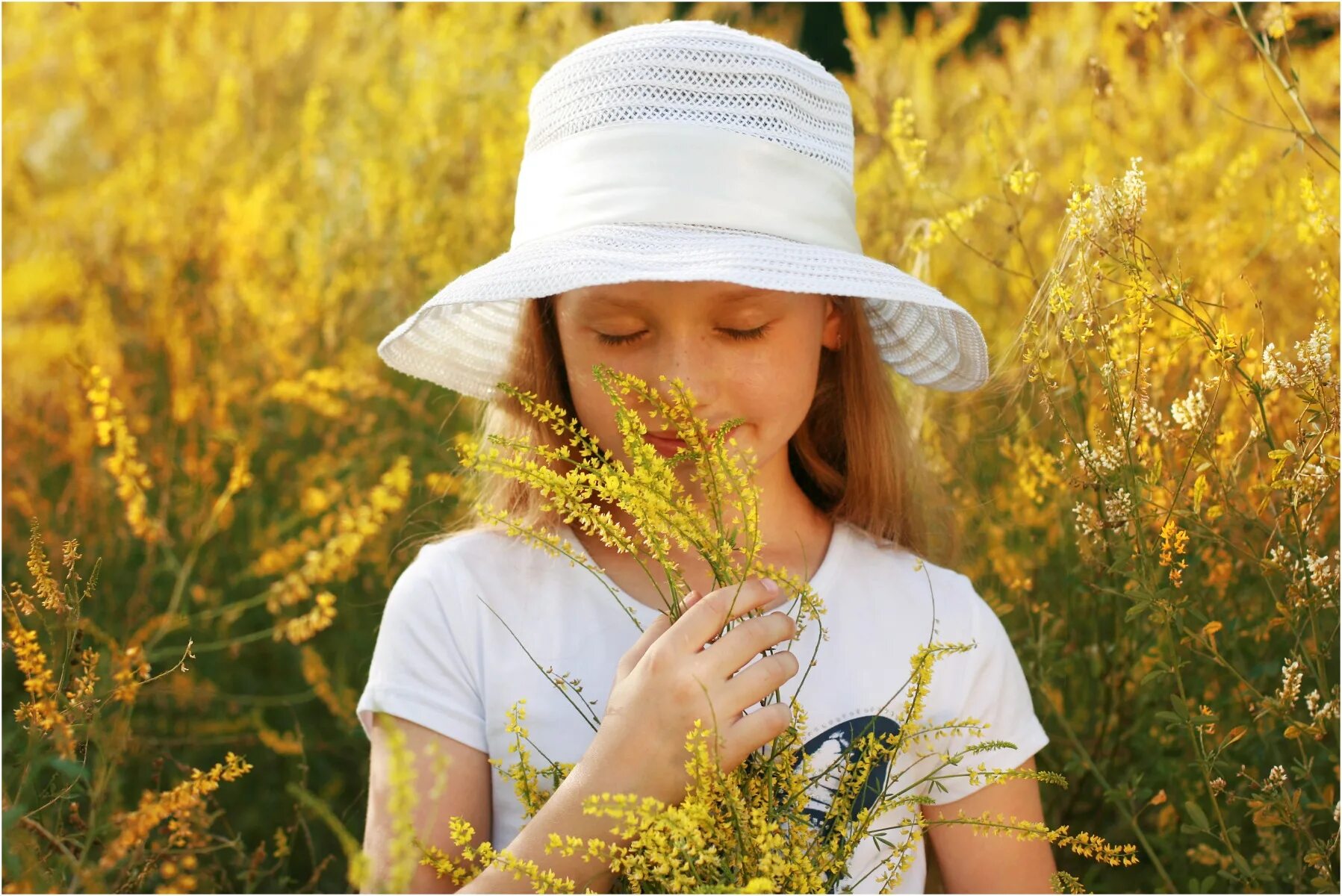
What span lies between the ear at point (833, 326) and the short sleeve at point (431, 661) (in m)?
0.60

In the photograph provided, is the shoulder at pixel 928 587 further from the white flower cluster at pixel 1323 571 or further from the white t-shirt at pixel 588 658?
the white flower cluster at pixel 1323 571

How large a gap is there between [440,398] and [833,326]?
2.87 feet

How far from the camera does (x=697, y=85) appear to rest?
1549 mm

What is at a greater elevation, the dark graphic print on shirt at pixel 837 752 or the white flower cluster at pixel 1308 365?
the white flower cluster at pixel 1308 365

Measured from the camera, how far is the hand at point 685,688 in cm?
120

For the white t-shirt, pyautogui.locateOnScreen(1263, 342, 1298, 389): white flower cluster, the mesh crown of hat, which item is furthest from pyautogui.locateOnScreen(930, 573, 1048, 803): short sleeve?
the mesh crown of hat

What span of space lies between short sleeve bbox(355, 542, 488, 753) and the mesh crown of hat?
1.95ft

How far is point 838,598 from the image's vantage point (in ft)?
5.43

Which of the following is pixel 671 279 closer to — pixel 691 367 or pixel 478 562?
pixel 691 367

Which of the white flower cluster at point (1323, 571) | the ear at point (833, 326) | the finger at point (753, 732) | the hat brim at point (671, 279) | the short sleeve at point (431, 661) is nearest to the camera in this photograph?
the finger at point (753, 732)

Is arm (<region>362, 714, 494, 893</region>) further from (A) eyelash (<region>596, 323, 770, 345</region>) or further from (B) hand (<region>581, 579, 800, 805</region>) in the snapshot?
(A) eyelash (<region>596, 323, 770, 345</region>)

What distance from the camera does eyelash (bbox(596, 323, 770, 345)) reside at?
1506 millimetres

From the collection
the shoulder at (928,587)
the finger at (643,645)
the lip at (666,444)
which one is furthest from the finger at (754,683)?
the shoulder at (928,587)

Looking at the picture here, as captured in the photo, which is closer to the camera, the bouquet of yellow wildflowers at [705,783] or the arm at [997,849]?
the bouquet of yellow wildflowers at [705,783]
